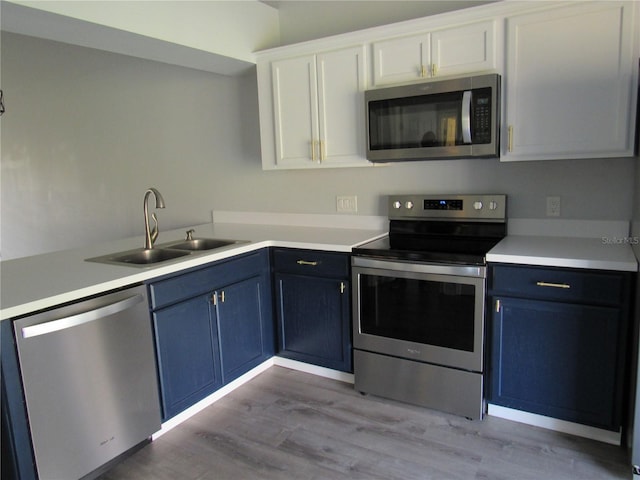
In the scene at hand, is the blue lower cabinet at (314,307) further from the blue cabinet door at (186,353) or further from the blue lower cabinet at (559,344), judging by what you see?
the blue lower cabinet at (559,344)

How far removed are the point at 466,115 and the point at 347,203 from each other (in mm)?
1083

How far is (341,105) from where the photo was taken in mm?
2729

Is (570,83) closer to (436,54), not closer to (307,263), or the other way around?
(436,54)

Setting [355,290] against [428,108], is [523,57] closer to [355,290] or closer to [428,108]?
[428,108]

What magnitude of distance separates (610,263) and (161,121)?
3.38 m

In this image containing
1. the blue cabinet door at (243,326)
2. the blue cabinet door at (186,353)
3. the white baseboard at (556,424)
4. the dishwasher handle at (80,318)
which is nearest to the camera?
the dishwasher handle at (80,318)

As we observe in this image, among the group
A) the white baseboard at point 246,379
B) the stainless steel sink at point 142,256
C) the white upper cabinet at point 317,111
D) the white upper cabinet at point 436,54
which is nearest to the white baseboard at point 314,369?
the white baseboard at point 246,379

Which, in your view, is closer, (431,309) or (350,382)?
(431,309)

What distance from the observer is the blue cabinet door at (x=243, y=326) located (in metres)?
2.53

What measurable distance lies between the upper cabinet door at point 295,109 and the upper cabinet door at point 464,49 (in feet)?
2.51

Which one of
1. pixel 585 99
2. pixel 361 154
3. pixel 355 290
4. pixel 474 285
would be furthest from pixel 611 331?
pixel 361 154

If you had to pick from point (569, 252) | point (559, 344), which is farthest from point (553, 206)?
point (559, 344)

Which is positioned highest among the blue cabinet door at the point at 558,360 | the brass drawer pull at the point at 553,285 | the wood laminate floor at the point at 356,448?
the brass drawer pull at the point at 553,285

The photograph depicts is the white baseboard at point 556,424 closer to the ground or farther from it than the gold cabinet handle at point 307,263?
closer to the ground
